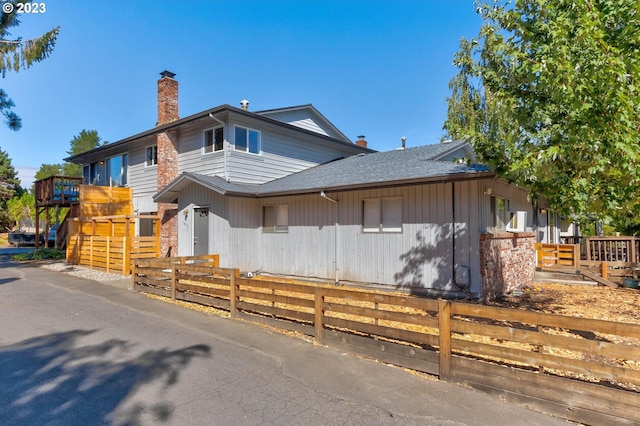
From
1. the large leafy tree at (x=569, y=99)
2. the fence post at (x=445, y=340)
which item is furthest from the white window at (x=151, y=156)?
the fence post at (x=445, y=340)

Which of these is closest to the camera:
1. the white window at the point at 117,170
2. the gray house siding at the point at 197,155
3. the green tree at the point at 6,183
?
the gray house siding at the point at 197,155

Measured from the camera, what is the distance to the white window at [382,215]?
10.1 meters

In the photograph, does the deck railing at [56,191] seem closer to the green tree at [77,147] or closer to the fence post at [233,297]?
the fence post at [233,297]

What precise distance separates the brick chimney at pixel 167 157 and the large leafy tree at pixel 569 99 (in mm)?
11551

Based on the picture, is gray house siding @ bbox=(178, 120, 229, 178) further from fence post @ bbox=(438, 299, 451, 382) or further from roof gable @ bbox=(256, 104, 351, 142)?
fence post @ bbox=(438, 299, 451, 382)

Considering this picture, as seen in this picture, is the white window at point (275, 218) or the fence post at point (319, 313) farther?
the white window at point (275, 218)

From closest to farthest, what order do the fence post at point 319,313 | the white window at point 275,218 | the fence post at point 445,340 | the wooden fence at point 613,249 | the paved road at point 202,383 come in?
the paved road at point 202,383 → the fence post at point 445,340 → the fence post at point 319,313 → the white window at point 275,218 → the wooden fence at point 613,249

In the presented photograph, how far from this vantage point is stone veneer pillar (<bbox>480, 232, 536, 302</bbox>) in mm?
8641

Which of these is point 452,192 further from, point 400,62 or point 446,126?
point 400,62

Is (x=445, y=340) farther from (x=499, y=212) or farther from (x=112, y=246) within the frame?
(x=112, y=246)

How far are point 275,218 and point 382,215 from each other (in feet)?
14.5

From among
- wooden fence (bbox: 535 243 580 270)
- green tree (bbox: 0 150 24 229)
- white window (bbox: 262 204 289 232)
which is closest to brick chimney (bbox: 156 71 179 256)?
white window (bbox: 262 204 289 232)

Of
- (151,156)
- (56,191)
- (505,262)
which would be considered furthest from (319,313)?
(56,191)

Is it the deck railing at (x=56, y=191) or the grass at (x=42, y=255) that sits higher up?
the deck railing at (x=56, y=191)
